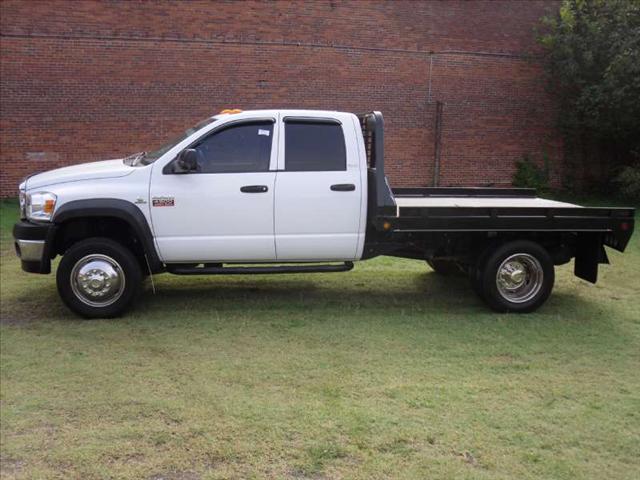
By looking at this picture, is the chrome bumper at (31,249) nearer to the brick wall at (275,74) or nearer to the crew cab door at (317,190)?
the crew cab door at (317,190)

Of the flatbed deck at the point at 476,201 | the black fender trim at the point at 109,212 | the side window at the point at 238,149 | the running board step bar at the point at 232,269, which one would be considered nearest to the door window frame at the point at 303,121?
the side window at the point at 238,149

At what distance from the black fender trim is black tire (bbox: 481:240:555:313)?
352 cm

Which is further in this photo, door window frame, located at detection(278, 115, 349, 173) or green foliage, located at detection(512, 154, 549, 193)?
green foliage, located at detection(512, 154, 549, 193)

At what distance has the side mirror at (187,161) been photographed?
235 inches

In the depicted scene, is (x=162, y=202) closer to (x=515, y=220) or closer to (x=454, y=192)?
(x=515, y=220)

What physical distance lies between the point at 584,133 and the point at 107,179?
16.1m

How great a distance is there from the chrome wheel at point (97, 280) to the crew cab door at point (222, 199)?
0.50m

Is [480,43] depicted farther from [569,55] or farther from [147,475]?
[147,475]

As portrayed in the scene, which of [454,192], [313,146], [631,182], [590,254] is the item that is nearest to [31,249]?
[313,146]

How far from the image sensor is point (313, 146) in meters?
6.36

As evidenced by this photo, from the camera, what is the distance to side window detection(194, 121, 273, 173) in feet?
20.4

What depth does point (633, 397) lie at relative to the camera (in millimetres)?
4473

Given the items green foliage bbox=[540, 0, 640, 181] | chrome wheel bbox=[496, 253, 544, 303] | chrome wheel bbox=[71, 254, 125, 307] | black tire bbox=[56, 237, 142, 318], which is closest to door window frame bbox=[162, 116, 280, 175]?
black tire bbox=[56, 237, 142, 318]

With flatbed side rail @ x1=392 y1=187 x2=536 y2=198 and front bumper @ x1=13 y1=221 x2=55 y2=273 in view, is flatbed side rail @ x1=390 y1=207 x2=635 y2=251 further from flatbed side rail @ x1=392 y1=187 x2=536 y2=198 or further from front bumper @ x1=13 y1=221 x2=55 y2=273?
front bumper @ x1=13 y1=221 x2=55 y2=273
